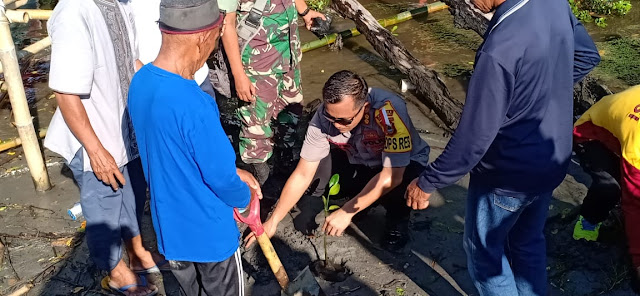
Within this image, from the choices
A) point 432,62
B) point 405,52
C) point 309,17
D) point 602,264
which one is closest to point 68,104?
point 309,17

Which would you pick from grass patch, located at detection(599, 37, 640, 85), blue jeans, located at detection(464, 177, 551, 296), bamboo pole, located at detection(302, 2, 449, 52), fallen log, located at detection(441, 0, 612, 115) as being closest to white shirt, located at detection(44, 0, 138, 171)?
blue jeans, located at detection(464, 177, 551, 296)

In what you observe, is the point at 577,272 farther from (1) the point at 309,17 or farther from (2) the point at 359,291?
(1) the point at 309,17

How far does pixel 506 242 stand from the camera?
3.24m

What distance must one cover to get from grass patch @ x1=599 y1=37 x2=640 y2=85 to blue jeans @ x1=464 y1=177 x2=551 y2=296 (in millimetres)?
3756

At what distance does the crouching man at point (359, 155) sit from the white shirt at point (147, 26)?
1.06 meters

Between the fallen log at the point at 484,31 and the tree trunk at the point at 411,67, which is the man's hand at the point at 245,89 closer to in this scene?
the tree trunk at the point at 411,67

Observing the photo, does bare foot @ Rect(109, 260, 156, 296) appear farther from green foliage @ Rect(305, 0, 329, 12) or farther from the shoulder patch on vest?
green foliage @ Rect(305, 0, 329, 12)

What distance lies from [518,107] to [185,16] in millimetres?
1426

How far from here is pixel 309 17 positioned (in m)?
4.95

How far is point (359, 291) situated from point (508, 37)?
1.87 metres

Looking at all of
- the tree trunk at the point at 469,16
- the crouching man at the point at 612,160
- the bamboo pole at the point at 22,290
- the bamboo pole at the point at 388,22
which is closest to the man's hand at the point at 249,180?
the bamboo pole at the point at 22,290

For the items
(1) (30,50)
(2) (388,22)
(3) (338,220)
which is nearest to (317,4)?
(2) (388,22)

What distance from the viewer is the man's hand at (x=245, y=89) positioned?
4164mm

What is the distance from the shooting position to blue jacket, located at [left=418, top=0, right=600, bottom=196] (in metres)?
2.51
